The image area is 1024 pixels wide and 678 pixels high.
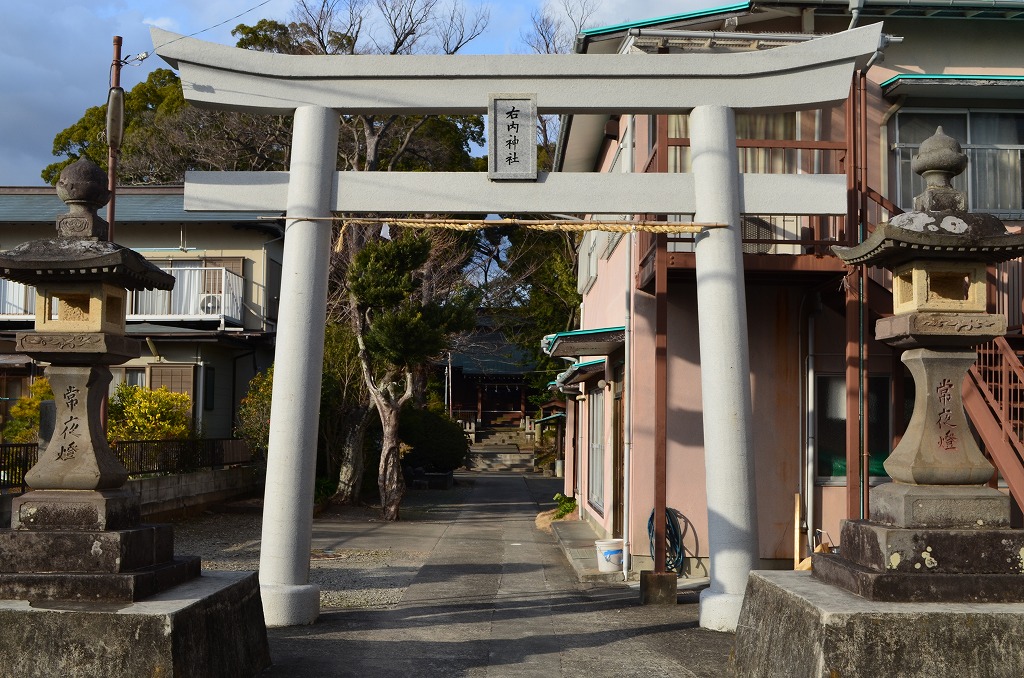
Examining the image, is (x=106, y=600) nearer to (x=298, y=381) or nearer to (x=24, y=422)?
(x=298, y=381)

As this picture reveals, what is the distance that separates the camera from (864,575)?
6590mm

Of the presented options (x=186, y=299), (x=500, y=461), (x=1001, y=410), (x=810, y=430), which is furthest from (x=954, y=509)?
(x=500, y=461)

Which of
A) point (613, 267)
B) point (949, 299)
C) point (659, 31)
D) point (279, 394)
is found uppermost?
point (659, 31)

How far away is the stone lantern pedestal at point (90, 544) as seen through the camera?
6.45 m

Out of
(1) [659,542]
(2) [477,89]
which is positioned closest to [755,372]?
(1) [659,542]

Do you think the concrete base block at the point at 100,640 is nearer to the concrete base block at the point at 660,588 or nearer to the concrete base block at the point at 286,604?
the concrete base block at the point at 286,604

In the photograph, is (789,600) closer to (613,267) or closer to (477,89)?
(477,89)

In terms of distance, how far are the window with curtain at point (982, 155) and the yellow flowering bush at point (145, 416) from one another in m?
15.0

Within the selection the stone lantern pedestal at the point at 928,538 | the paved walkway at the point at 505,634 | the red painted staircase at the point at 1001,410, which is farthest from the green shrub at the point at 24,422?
the red painted staircase at the point at 1001,410

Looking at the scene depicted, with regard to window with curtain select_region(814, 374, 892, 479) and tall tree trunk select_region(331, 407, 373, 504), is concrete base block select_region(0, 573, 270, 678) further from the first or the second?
tall tree trunk select_region(331, 407, 373, 504)

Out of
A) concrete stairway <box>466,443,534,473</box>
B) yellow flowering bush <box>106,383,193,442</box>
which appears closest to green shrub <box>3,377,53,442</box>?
yellow flowering bush <box>106,383,193,442</box>

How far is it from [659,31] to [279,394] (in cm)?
641

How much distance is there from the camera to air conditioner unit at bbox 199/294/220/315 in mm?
27203

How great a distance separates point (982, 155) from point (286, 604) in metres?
10.8
